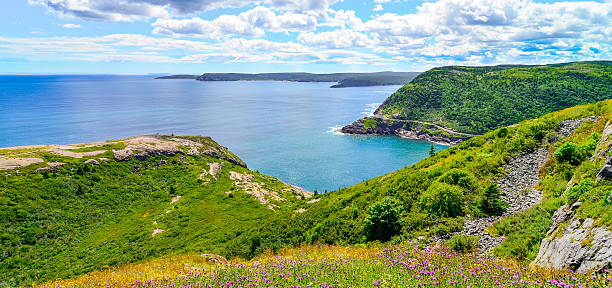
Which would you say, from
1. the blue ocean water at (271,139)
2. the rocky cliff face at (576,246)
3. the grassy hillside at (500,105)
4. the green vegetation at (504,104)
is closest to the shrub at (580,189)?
the rocky cliff face at (576,246)

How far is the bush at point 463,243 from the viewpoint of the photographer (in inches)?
531

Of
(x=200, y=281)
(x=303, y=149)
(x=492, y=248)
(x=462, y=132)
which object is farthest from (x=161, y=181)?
(x=462, y=132)

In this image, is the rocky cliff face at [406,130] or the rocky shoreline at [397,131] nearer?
the rocky shoreline at [397,131]

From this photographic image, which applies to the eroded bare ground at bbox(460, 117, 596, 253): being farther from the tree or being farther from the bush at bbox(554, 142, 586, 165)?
the bush at bbox(554, 142, 586, 165)

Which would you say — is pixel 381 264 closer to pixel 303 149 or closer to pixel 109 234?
pixel 109 234

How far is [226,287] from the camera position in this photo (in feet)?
29.1

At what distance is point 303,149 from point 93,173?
276 feet

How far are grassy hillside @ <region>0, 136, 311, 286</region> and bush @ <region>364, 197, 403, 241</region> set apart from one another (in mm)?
9772

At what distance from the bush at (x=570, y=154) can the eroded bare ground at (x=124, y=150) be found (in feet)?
200

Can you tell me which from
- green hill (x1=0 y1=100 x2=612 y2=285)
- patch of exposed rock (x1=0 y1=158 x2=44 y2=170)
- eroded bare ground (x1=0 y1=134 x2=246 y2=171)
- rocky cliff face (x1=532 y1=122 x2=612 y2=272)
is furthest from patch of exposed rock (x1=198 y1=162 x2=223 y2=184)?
rocky cliff face (x1=532 y1=122 x2=612 y2=272)

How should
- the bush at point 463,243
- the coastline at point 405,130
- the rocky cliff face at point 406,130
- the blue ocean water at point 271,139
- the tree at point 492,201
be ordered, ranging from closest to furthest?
1. the bush at point 463,243
2. the tree at point 492,201
3. the blue ocean water at point 271,139
4. the coastline at point 405,130
5. the rocky cliff face at point 406,130

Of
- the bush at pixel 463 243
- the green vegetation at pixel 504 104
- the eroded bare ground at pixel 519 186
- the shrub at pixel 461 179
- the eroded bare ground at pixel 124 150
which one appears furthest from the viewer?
the green vegetation at pixel 504 104

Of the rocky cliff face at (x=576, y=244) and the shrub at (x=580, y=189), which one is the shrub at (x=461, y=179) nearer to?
the shrub at (x=580, y=189)

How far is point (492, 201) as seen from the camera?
667 inches
